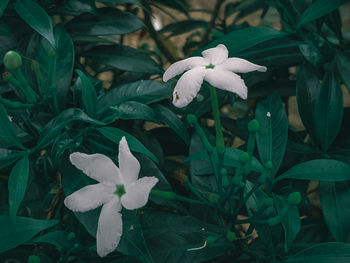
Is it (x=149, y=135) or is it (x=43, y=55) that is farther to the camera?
(x=149, y=135)

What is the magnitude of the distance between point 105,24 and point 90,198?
1.40 feet

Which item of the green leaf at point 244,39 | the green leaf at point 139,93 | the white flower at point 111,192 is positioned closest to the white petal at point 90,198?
the white flower at point 111,192

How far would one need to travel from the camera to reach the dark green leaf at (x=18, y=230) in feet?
1.86

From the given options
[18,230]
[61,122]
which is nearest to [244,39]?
[61,122]

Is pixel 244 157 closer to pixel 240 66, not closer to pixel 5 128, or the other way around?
pixel 240 66

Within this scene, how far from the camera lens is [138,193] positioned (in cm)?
44

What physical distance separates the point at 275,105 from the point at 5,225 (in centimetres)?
49

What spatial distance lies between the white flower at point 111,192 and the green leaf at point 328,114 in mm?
436

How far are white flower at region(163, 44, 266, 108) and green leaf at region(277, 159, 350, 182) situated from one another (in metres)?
0.19

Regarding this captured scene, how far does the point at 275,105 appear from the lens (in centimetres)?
73

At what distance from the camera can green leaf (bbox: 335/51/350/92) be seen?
763 millimetres

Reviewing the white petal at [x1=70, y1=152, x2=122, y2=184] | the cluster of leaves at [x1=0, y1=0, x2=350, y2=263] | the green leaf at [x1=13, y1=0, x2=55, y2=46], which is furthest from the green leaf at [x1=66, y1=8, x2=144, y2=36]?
the white petal at [x1=70, y1=152, x2=122, y2=184]

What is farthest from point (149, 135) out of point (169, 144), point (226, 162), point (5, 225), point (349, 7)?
point (349, 7)

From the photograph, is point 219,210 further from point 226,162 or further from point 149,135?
point 149,135
